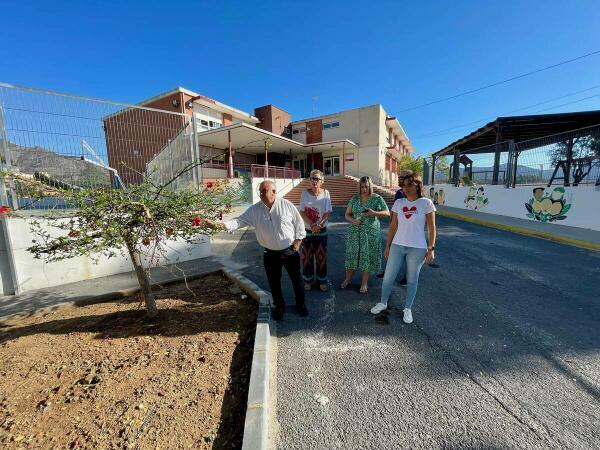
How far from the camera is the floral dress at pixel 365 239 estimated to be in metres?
3.48

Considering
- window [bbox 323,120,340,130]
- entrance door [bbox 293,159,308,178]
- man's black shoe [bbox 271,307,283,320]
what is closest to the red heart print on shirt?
man's black shoe [bbox 271,307,283,320]

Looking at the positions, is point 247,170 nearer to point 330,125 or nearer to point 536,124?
point 330,125

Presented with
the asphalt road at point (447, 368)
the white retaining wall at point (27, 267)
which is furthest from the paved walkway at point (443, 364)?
the white retaining wall at point (27, 267)

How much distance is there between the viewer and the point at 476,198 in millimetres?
12234

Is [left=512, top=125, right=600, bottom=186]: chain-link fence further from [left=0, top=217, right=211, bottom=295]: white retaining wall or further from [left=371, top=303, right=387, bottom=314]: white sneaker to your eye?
[left=0, top=217, right=211, bottom=295]: white retaining wall

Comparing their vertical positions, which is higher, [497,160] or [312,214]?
[497,160]

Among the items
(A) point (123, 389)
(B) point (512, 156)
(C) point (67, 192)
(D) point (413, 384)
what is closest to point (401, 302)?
(D) point (413, 384)

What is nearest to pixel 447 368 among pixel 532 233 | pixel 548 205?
pixel 532 233

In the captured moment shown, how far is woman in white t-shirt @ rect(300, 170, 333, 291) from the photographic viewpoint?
353 centimetres

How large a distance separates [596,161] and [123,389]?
12.2 meters

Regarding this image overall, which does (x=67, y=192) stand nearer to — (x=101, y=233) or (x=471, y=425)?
(x=101, y=233)

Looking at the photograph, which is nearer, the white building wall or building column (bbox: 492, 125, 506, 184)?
building column (bbox: 492, 125, 506, 184)

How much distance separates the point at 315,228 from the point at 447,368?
6.74ft

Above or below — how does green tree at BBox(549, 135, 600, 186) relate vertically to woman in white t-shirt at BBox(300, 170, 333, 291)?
above
